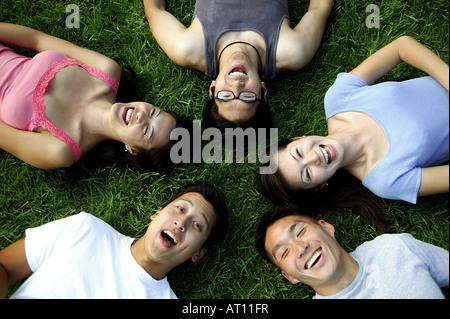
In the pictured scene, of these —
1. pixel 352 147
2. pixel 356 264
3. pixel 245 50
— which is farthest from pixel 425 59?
pixel 356 264

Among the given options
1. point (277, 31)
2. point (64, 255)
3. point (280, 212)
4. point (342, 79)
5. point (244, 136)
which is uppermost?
point (277, 31)

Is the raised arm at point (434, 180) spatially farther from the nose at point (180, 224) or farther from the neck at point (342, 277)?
the nose at point (180, 224)

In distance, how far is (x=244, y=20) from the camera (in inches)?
131

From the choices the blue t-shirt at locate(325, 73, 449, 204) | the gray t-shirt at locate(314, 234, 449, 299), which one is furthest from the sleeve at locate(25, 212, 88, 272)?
the blue t-shirt at locate(325, 73, 449, 204)

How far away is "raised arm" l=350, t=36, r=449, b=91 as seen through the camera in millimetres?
2859

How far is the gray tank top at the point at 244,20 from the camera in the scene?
10.9 ft

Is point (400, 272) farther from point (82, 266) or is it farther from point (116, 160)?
point (116, 160)

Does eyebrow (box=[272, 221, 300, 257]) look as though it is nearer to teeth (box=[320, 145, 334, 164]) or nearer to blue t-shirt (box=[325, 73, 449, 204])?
teeth (box=[320, 145, 334, 164])

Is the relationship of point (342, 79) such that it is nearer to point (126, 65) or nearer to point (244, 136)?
point (244, 136)

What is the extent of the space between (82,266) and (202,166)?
1327 mm
